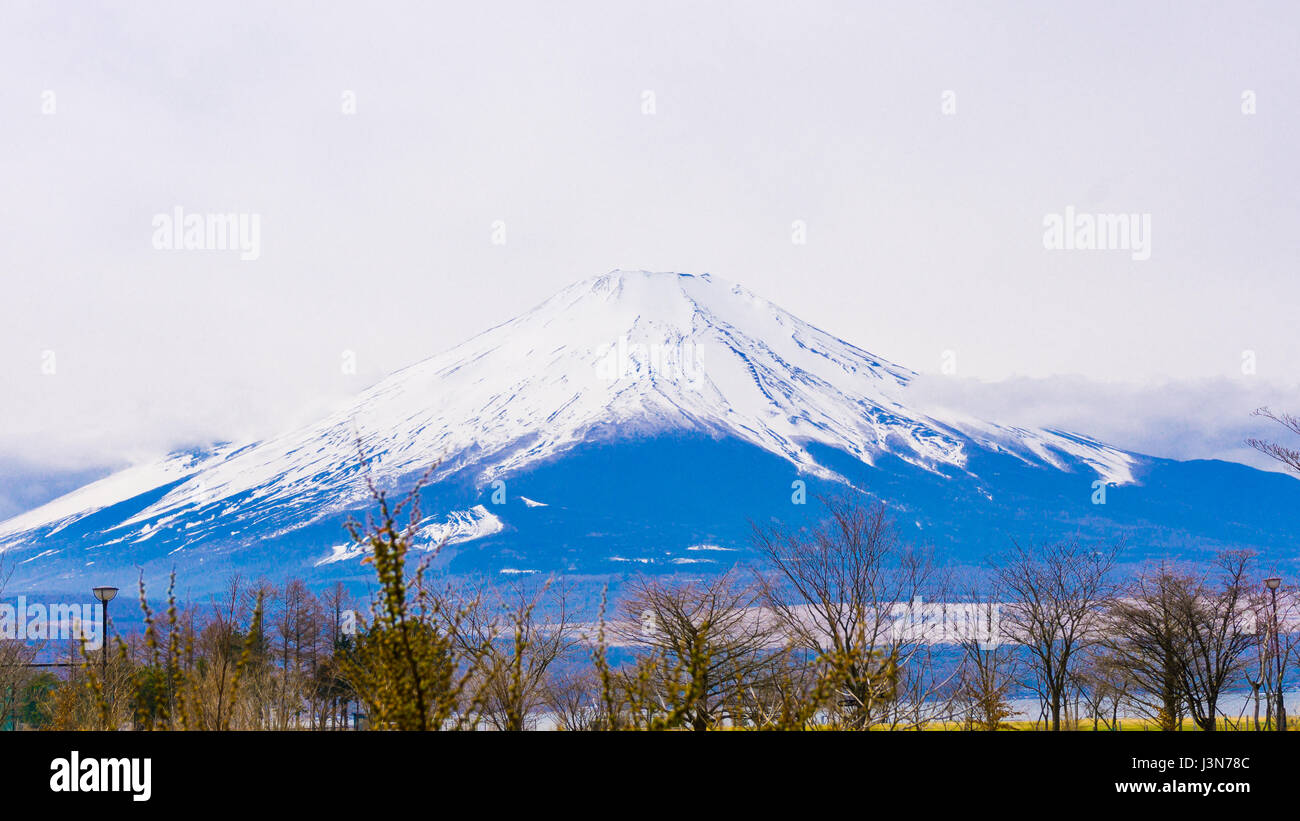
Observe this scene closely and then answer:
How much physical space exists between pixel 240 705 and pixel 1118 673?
118 feet

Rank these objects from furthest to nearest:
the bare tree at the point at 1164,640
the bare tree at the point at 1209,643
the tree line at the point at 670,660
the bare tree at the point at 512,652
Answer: the bare tree at the point at 1164,640 → the bare tree at the point at 1209,643 → the bare tree at the point at 512,652 → the tree line at the point at 670,660

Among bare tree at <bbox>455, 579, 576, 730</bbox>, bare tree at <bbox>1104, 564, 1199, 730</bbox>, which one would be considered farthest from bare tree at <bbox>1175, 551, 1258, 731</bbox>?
bare tree at <bbox>455, 579, 576, 730</bbox>

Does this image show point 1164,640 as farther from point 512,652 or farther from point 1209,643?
point 512,652

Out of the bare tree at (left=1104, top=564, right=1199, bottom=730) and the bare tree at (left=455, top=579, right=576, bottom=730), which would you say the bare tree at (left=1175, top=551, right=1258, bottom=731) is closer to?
the bare tree at (left=1104, top=564, right=1199, bottom=730)

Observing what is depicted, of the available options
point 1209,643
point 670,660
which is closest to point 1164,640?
point 1209,643

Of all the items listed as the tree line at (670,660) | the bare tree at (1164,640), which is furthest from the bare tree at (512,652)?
the bare tree at (1164,640)

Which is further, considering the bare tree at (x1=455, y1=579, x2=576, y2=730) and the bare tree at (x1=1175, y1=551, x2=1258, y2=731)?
the bare tree at (x1=1175, y1=551, x2=1258, y2=731)

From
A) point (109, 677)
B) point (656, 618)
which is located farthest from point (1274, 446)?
point (109, 677)

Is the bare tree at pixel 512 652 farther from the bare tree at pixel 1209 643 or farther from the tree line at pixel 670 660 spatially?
the bare tree at pixel 1209 643

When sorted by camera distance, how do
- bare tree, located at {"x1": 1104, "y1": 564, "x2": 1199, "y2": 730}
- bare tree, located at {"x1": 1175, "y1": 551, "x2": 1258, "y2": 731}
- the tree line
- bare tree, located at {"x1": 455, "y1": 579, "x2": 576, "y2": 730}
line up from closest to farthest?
the tree line, bare tree, located at {"x1": 455, "y1": 579, "x2": 576, "y2": 730}, bare tree, located at {"x1": 1175, "y1": 551, "x2": 1258, "y2": 731}, bare tree, located at {"x1": 1104, "y1": 564, "x2": 1199, "y2": 730}

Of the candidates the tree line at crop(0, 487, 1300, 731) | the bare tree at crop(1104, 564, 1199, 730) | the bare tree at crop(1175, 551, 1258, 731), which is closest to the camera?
the tree line at crop(0, 487, 1300, 731)
